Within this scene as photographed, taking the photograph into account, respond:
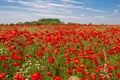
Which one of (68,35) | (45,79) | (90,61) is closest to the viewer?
(45,79)

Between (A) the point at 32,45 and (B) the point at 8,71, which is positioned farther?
(A) the point at 32,45

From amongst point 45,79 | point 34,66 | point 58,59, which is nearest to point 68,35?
point 58,59

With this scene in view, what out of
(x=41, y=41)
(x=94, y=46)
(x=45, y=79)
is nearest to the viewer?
(x=45, y=79)

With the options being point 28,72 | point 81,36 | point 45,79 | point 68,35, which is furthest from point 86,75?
point 68,35

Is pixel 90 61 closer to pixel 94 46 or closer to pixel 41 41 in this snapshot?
pixel 94 46

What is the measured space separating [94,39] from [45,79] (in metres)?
6.24

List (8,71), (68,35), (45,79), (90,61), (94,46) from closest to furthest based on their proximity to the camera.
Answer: (45,79), (8,71), (90,61), (94,46), (68,35)

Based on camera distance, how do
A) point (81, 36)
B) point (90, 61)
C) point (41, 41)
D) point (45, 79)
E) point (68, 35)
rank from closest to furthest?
point (45, 79) < point (90, 61) < point (41, 41) < point (81, 36) < point (68, 35)

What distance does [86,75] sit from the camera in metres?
7.35

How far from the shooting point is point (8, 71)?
8.09 m

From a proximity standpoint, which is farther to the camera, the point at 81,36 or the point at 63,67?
the point at 81,36

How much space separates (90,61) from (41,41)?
3155 mm

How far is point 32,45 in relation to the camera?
11188mm

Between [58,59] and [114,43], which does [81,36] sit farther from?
[58,59]
